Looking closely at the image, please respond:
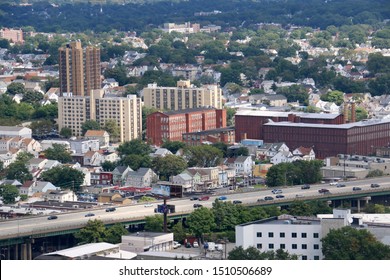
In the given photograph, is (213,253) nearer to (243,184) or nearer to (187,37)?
(243,184)

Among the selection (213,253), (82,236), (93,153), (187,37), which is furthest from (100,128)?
(187,37)

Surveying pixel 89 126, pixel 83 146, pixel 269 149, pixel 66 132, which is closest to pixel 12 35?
pixel 66 132

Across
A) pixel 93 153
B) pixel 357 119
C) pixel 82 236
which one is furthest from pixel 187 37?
pixel 82 236

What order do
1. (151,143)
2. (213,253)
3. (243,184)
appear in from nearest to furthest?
(213,253) → (243,184) → (151,143)

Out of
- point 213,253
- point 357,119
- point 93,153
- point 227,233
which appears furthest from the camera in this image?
point 357,119

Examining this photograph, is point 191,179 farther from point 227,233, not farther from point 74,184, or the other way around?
point 227,233

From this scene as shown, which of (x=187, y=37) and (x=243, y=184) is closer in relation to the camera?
(x=243, y=184)

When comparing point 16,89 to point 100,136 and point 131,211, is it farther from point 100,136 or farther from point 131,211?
point 131,211
